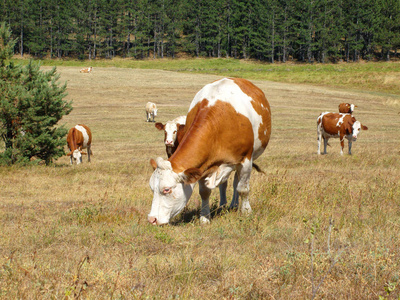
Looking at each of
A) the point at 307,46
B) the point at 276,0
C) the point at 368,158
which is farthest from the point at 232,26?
the point at 368,158

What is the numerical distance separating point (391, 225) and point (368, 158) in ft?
29.9

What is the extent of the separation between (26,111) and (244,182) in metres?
10.6

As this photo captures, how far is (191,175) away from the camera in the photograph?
222 inches

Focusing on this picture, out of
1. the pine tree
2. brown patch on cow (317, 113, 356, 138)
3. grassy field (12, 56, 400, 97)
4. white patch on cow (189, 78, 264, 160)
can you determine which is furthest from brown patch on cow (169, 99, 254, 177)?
grassy field (12, 56, 400, 97)

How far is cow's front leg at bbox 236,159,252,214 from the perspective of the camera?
6824 mm

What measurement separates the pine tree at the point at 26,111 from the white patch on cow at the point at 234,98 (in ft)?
31.0

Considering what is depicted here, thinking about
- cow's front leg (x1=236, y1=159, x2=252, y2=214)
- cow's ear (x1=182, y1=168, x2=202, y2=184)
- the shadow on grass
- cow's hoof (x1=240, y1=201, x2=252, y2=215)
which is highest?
cow's ear (x1=182, y1=168, x2=202, y2=184)

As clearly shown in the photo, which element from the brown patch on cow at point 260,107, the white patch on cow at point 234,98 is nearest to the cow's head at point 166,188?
the white patch on cow at point 234,98

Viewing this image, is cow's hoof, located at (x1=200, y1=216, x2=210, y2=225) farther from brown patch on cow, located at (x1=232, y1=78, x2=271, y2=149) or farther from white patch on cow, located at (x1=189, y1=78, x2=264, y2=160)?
brown patch on cow, located at (x1=232, y1=78, x2=271, y2=149)

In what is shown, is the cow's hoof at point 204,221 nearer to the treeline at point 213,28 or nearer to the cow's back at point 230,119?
the cow's back at point 230,119

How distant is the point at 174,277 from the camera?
12.5 ft

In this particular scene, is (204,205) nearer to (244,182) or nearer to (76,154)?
(244,182)

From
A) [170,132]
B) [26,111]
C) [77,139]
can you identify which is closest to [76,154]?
[77,139]

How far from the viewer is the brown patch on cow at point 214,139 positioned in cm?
595
